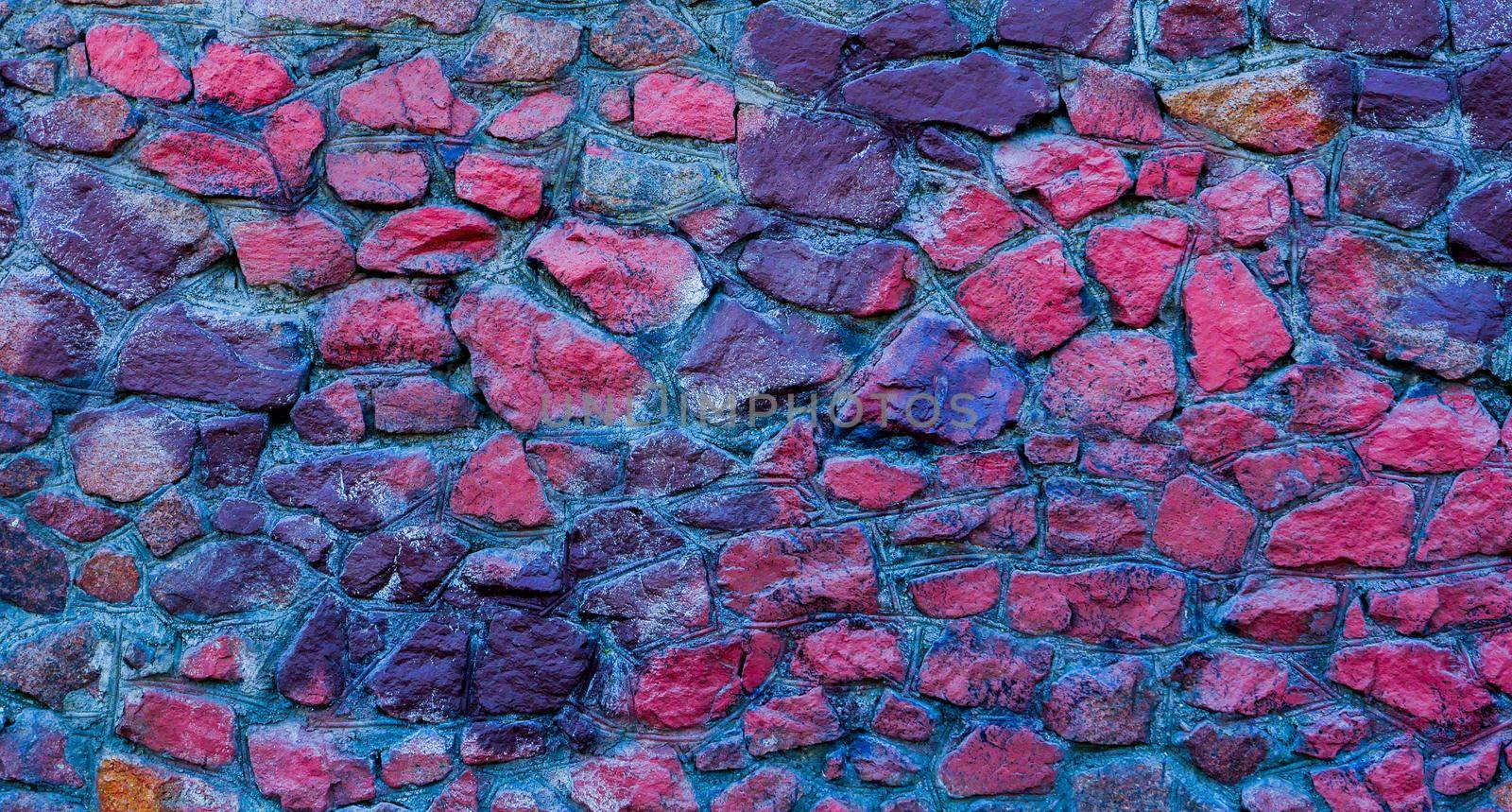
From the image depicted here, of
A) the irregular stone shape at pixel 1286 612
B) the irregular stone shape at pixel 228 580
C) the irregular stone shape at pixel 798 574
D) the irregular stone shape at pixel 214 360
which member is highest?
the irregular stone shape at pixel 214 360

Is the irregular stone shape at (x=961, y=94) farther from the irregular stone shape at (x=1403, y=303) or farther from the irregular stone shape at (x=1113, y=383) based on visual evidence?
the irregular stone shape at (x=1403, y=303)

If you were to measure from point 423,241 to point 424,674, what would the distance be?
76 centimetres

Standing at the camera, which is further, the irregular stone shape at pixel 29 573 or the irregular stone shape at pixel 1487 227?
the irregular stone shape at pixel 29 573

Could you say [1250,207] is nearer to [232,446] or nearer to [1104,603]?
[1104,603]

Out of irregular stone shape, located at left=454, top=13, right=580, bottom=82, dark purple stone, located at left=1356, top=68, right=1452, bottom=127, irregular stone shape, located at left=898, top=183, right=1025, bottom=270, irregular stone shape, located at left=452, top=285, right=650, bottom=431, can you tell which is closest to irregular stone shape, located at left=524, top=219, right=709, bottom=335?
irregular stone shape, located at left=452, top=285, right=650, bottom=431

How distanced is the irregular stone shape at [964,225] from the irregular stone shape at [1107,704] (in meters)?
0.75

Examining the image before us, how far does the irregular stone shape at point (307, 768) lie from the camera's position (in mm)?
1910

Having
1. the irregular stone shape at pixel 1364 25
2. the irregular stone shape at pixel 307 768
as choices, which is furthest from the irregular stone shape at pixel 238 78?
the irregular stone shape at pixel 1364 25

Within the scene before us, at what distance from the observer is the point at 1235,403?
73.7 inches

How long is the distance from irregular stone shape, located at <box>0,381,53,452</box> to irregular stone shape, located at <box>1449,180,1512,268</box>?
2470mm

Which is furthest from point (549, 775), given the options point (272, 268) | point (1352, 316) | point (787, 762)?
point (1352, 316)

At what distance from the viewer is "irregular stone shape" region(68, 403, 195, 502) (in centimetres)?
193

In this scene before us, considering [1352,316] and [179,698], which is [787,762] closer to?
[179,698]

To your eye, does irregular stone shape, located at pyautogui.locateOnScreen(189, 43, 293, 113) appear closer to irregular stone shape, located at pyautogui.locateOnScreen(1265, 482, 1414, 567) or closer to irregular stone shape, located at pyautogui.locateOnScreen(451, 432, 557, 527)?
irregular stone shape, located at pyautogui.locateOnScreen(451, 432, 557, 527)
